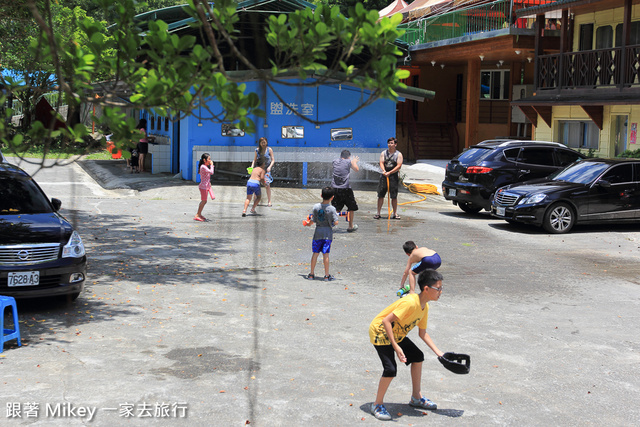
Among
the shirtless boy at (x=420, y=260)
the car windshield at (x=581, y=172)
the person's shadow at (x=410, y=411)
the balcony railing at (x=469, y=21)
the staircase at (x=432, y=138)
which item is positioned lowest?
the person's shadow at (x=410, y=411)

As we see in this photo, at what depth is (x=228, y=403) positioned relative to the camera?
19.6 ft

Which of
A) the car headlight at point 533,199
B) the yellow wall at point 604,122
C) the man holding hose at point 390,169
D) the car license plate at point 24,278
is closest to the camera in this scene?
the car license plate at point 24,278

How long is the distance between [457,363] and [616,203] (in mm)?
11788

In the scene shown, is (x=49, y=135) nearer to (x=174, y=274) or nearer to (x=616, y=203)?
(x=174, y=274)

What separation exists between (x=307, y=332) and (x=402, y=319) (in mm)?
2681

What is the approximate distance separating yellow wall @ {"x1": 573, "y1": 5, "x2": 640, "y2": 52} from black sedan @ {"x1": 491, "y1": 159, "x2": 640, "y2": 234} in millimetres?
7971

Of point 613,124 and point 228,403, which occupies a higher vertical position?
point 613,124

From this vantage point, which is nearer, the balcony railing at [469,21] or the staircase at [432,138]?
the balcony railing at [469,21]

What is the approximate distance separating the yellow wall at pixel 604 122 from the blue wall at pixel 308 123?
18.9 ft

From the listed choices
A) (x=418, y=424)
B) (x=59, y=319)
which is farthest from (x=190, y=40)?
(x=59, y=319)

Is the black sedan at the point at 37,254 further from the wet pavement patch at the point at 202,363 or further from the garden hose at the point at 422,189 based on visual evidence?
the garden hose at the point at 422,189

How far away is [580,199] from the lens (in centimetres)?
1575

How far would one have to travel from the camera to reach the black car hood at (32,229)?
8609 mm

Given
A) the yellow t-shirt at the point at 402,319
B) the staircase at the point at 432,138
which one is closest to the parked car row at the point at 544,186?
the yellow t-shirt at the point at 402,319
